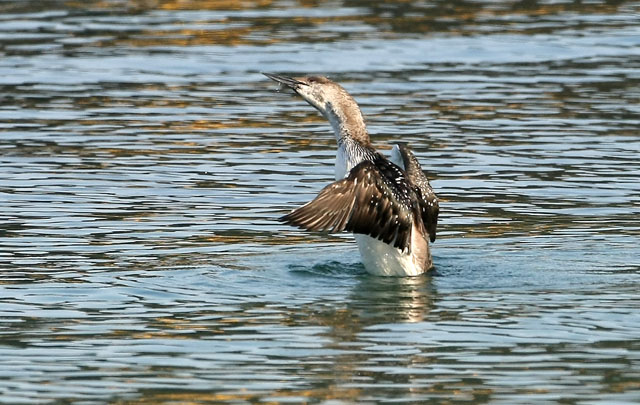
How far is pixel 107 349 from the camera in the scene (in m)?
8.96

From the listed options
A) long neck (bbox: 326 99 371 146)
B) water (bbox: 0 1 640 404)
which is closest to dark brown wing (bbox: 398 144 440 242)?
water (bbox: 0 1 640 404)

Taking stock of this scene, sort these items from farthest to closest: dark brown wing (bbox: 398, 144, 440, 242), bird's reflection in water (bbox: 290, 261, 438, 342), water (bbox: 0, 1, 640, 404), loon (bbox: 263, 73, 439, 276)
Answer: dark brown wing (bbox: 398, 144, 440, 242) < loon (bbox: 263, 73, 439, 276) < bird's reflection in water (bbox: 290, 261, 438, 342) < water (bbox: 0, 1, 640, 404)

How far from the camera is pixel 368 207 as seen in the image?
10484mm

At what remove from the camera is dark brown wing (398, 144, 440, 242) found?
1148cm

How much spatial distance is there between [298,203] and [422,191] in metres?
2.41

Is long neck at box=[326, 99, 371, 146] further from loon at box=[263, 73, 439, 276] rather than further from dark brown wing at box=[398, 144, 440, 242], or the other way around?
dark brown wing at box=[398, 144, 440, 242]

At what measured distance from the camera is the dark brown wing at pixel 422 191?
11.5m

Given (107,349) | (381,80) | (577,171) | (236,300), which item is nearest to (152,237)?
(236,300)

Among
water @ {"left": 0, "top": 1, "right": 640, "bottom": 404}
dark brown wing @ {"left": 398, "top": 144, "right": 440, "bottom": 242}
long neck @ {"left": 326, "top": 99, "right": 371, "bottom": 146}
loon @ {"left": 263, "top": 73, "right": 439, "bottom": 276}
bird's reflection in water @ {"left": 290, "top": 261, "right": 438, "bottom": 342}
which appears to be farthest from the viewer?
dark brown wing @ {"left": 398, "top": 144, "right": 440, "bottom": 242}

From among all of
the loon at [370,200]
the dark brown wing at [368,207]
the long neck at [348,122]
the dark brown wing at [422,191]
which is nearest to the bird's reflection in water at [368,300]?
the loon at [370,200]

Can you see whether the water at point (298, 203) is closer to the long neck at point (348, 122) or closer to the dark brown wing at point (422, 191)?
the dark brown wing at point (422, 191)

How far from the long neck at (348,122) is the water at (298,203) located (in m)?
0.99

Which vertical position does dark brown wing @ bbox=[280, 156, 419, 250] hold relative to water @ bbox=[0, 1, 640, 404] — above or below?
above

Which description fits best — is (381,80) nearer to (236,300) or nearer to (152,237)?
(152,237)
